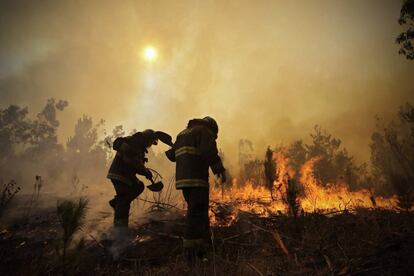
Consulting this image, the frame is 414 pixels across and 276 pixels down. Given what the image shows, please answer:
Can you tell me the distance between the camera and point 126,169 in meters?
5.47

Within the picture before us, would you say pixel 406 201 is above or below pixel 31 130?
below

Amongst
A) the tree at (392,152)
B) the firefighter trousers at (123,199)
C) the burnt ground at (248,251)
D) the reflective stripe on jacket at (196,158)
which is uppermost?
the tree at (392,152)

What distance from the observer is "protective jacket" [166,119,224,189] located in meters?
4.26

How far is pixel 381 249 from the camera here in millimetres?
3049

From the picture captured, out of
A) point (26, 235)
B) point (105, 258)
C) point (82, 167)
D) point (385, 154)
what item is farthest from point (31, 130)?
point (385, 154)

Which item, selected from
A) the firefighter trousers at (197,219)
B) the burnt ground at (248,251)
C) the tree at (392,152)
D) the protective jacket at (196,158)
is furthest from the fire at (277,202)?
the tree at (392,152)

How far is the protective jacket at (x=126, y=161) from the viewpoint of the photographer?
5.33 meters

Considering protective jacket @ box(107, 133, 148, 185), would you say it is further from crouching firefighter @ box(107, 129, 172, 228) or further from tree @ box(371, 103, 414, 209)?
tree @ box(371, 103, 414, 209)

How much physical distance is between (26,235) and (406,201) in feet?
28.4

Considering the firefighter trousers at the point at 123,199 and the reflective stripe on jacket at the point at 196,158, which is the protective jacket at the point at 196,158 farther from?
the firefighter trousers at the point at 123,199

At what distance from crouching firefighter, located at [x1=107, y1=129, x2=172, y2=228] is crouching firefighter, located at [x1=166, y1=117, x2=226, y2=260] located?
1244mm

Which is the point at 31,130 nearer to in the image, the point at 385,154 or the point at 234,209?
the point at 234,209

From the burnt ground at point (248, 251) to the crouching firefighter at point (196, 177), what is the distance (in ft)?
1.00

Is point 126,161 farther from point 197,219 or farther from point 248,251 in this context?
point 248,251
